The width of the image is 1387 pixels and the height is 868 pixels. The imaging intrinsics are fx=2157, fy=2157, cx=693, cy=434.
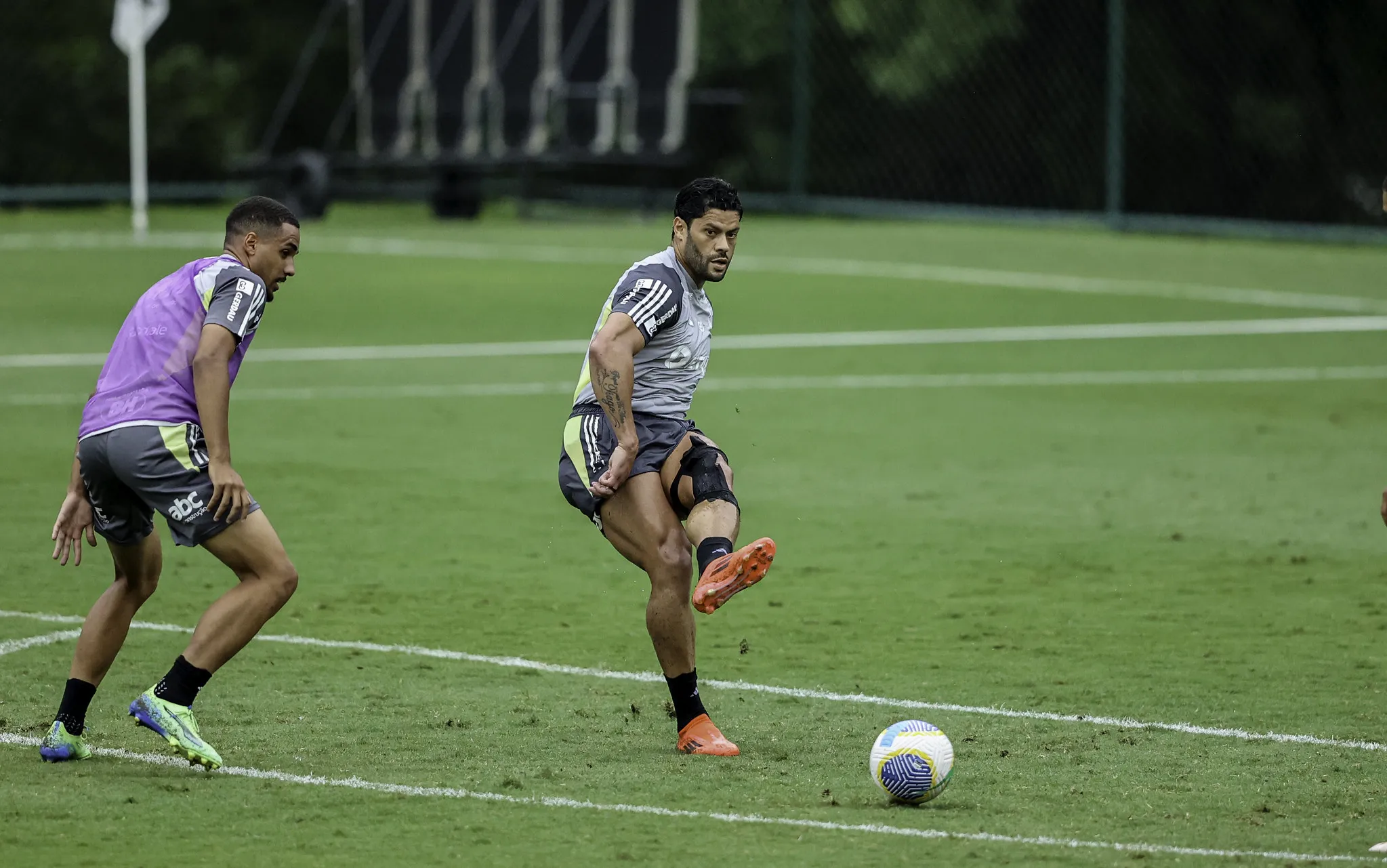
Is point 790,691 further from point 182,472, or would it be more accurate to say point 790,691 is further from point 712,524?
point 182,472

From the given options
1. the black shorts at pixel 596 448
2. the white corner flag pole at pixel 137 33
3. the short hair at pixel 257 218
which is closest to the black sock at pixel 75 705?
the short hair at pixel 257 218

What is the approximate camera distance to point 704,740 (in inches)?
306

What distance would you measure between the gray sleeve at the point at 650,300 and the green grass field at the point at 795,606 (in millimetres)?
1546

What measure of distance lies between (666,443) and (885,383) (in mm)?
10703

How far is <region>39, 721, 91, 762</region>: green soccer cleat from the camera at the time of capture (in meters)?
7.48

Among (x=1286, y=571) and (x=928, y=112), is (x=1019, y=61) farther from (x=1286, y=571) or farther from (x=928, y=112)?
(x=1286, y=571)

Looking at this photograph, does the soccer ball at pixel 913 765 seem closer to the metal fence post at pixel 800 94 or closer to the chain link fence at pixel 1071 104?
the chain link fence at pixel 1071 104

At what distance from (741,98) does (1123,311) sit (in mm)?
10980

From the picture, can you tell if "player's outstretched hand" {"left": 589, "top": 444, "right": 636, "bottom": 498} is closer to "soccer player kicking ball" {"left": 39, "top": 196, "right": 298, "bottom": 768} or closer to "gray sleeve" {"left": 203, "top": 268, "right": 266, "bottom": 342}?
"soccer player kicking ball" {"left": 39, "top": 196, "right": 298, "bottom": 768}

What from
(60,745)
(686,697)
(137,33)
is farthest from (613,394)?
(137,33)

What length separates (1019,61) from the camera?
104ft

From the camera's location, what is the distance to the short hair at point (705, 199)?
8.02m

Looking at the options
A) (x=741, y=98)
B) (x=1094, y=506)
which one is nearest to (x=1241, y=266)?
(x=741, y=98)

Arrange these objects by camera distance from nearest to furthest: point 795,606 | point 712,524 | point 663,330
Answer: point 712,524, point 663,330, point 795,606
